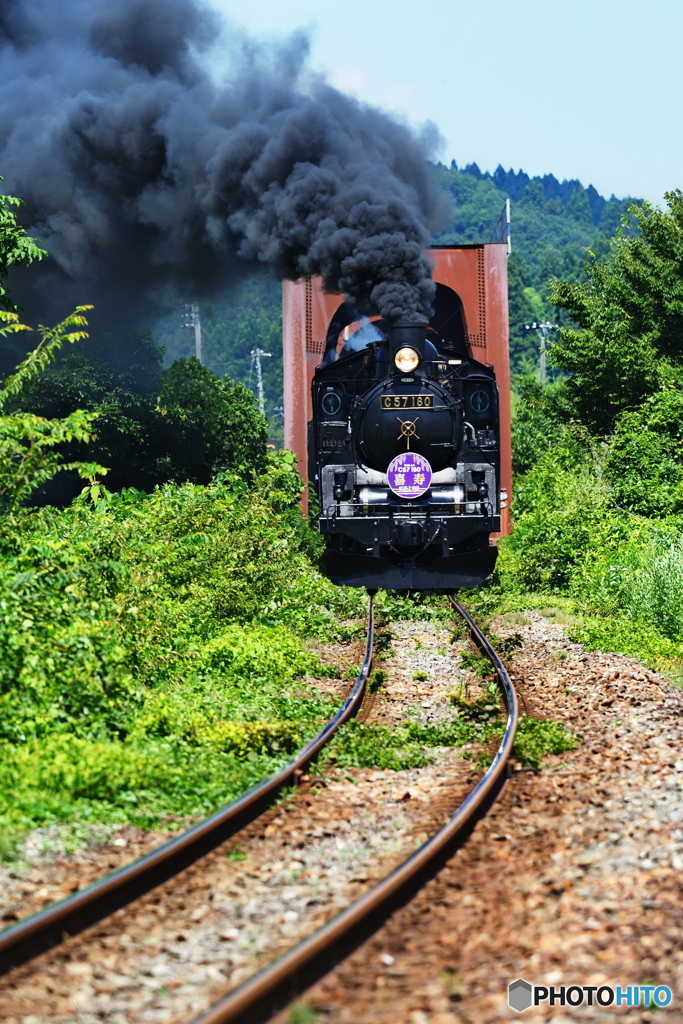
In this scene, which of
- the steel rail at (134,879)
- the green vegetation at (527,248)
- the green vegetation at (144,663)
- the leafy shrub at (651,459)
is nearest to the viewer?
the steel rail at (134,879)

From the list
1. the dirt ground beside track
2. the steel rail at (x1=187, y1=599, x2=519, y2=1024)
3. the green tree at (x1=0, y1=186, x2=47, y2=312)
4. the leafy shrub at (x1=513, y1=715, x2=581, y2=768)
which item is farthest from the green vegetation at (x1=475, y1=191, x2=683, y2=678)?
the green tree at (x1=0, y1=186, x2=47, y2=312)

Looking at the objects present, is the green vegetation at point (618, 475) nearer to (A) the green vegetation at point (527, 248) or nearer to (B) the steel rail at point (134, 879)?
(B) the steel rail at point (134, 879)

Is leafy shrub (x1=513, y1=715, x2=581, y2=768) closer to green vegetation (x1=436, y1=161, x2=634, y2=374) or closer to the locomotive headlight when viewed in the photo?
the locomotive headlight

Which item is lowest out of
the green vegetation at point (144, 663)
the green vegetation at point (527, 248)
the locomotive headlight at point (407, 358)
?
the green vegetation at point (144, 663)

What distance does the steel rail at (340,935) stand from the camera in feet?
12.1

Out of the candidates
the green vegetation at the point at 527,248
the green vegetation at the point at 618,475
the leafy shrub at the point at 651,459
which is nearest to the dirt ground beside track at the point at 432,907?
the green vegetation at the point at 618,475

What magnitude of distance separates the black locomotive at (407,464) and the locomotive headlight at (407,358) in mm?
16

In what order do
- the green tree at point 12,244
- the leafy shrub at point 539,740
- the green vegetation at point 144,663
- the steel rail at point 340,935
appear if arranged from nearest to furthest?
the steel rail at point 340,935
the green vegetation at point 144,663
the leafy shrub at point 539,740
the green tree at point 12,244

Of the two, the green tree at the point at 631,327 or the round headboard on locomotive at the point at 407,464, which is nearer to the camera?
the round headboard on locomotive at the point at 407,464

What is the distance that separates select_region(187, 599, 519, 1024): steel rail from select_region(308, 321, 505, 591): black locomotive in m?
8.99

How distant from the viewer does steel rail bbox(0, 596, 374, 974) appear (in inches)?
168

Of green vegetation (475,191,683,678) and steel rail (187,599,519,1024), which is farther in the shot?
green vegetation (475,191,683,678)

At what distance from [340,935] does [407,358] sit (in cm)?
1160

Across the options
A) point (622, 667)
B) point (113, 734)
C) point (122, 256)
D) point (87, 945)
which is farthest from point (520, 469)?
point (87, 945)
